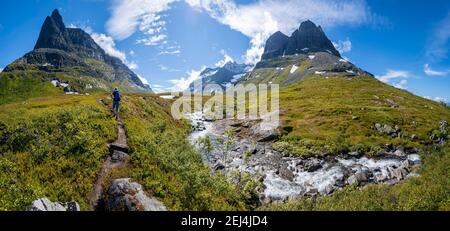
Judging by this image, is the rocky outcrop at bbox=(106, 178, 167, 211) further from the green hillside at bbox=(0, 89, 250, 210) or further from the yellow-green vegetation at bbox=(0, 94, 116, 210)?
the yellow-green vegetation at bbox=(0, 94, 116, 210)

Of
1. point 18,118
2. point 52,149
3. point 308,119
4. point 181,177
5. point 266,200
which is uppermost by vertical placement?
point 308,119

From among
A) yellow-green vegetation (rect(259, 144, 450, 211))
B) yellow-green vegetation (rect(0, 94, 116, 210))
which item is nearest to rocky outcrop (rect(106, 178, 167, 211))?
yellow-green vegetation (rect(0, 94, 116, 210))

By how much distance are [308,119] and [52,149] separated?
6961cm

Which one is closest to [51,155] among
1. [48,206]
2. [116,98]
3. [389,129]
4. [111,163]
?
[111,163]

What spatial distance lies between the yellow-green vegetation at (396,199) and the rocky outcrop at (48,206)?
16981 millimetres

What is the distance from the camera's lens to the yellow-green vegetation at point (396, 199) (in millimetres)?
24062

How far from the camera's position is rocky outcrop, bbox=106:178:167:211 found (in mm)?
23703

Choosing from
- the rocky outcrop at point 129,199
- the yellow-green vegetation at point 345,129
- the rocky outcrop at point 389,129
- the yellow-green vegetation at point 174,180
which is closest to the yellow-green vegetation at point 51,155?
the rocky outcrop at point 129,199

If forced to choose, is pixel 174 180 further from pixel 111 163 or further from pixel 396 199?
pixel 396 199

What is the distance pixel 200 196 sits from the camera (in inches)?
1067

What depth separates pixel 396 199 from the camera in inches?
1181

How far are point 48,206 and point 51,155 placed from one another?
33.1ft
